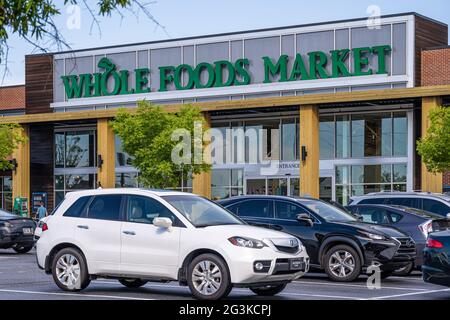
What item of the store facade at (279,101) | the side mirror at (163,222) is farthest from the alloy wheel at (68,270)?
the store facade at (279,101)

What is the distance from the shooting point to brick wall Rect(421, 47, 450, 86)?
4147 centimetres

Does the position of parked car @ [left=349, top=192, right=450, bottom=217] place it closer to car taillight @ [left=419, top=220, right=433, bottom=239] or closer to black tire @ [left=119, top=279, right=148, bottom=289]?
car taillight @ [left=419, top=220, right=433, bottom=239]

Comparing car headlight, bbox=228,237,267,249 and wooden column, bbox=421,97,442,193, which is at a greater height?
wooden column, bbox=421,97,442,193

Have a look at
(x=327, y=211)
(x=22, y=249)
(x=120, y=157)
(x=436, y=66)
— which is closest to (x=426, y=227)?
(x=327, y=211)

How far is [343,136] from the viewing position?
1745 inches

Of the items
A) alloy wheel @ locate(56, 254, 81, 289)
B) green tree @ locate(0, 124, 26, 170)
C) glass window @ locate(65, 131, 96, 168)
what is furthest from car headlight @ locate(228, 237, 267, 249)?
glass window @ locate(65, 131, 96, 168)

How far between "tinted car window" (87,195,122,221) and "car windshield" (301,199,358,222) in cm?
500

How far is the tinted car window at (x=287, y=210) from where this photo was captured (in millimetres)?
18453

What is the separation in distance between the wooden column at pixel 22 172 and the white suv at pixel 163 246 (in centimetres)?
3635

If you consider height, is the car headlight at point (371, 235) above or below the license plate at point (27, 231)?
above

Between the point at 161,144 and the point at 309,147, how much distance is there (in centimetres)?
691

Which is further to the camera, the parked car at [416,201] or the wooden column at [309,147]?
the wooden column at [309,147]

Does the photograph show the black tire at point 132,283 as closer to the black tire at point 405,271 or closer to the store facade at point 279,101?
the black tire at point 405,271

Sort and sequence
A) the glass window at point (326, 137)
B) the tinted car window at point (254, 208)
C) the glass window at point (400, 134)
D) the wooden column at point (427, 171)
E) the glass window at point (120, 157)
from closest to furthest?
1. the tinted car window at point (254, 208)
2. the wooden column at point (427, 171)
3. the glass window at point (400, 134)
4. the glass window at point (326, 137)
5. the glass window at point (120, 157)
